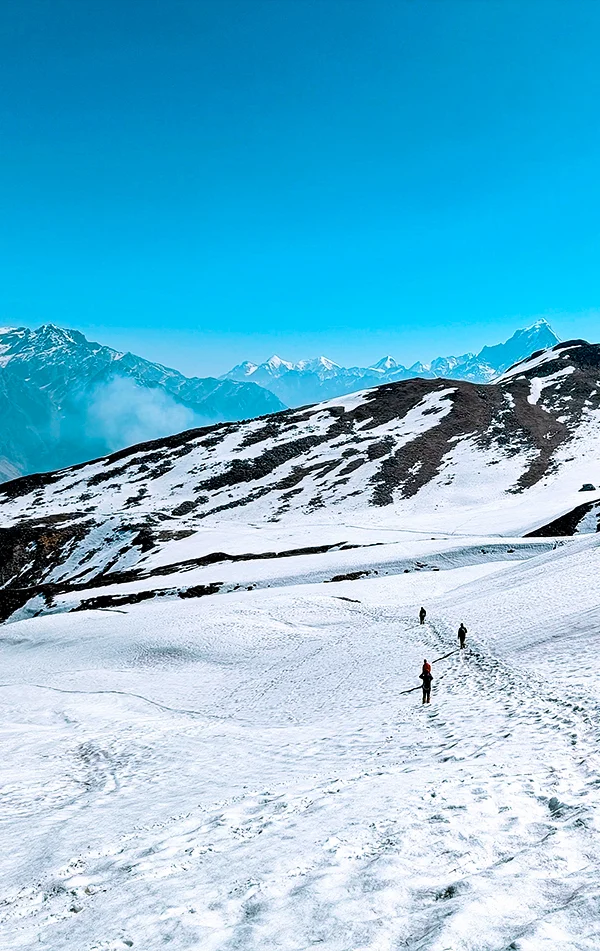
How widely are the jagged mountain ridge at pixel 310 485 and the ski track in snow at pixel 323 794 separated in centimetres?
2775

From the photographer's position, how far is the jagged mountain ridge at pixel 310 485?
70.3 metres

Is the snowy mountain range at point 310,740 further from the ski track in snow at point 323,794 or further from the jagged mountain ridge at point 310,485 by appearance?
the jagged mountain ridge at point 310,485

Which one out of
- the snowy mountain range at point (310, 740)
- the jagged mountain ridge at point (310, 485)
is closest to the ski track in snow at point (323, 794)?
the snowy mountain range at point (310, 740)

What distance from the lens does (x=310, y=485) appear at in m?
107

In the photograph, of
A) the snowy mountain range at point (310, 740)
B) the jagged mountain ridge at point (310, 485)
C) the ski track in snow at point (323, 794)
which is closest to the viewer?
the ski track in snow at point (323, 794)

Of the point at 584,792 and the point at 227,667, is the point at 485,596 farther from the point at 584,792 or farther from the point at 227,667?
the point at 584,792

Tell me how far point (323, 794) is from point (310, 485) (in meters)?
94.7

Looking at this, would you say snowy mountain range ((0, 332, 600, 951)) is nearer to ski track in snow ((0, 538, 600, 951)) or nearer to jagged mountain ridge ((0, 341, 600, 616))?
ski track in snow ((0, 538, 600, 951))

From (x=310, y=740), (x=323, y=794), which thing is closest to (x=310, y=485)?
(x=310, y=740)

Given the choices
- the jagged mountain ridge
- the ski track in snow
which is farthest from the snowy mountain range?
the jagged mountain ridge

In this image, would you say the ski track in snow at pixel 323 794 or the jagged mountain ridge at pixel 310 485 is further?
the jagged mountain ridge at pixel 310 485

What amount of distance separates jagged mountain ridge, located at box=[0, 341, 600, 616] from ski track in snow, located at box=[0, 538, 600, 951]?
91.1 feet

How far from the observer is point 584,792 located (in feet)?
31.3

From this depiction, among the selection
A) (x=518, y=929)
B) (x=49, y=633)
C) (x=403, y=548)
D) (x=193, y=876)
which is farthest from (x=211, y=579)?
(x=518, y=929)
